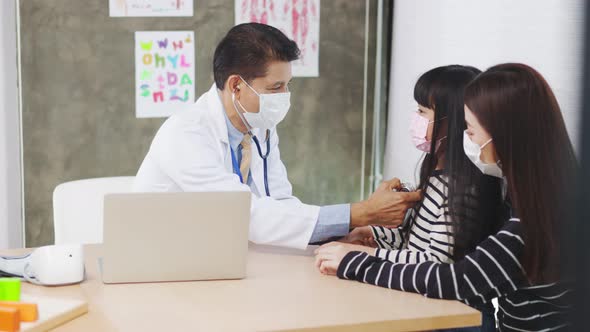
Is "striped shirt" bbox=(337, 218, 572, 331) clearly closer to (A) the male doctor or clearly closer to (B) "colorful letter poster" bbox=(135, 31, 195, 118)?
(A) the male doctor

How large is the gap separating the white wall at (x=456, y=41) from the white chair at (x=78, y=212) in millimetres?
1003

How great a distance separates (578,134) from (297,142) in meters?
3.07

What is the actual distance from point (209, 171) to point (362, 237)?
1.41 feet

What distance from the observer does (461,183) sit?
1.61 m

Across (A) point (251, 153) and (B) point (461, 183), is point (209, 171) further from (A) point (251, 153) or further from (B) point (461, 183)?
(B) point (461, 183)

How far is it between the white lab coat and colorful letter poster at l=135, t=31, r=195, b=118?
987mm

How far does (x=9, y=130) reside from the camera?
2.80 m

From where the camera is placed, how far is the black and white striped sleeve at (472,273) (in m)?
1.41

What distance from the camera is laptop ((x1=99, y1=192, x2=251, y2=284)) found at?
1471mm

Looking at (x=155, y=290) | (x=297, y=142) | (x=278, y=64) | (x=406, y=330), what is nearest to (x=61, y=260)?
(x=155, y=290)

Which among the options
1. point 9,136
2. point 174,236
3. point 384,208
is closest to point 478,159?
point 384,208

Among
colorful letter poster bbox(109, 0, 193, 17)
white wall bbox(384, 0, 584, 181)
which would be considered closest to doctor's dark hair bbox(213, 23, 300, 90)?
white wall bbox(384, 0, 584, 181)

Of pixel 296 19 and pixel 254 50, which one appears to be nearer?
pixel 254 50

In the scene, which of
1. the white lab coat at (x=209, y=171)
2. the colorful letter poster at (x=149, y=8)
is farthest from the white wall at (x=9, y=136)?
the white lab coat at (x=209, y=171)
